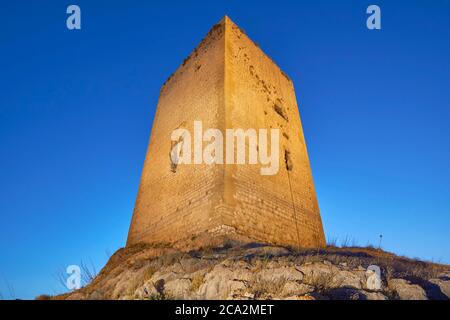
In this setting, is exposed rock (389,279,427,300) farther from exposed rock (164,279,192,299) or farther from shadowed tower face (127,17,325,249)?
shadowed tower face (127,17,325,249)

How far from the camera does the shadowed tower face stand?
6.41 metres

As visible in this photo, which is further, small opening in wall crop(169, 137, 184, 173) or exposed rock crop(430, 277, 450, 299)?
small opening in wall crop(169, 137, 184, 173)

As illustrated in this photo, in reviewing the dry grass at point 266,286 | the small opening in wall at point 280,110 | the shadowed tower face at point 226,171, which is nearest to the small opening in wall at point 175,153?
the shadowed tower face at point 226,171

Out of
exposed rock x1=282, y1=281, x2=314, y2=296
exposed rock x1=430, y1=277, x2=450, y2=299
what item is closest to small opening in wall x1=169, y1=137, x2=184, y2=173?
exposed rock x1=282, y1=281, x2=314, y2=296

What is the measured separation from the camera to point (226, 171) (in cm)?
649

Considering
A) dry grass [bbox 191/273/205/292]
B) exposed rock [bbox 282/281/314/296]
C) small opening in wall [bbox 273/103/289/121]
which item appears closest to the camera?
exposed rock [bbox 282/281/314/296]

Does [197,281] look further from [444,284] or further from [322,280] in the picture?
[444,284]

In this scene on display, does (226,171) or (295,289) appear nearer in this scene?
(295,289)

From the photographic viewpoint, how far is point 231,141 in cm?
705

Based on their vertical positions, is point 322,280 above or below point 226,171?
below

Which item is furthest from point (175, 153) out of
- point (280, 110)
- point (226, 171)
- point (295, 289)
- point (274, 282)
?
point (295, 289)
